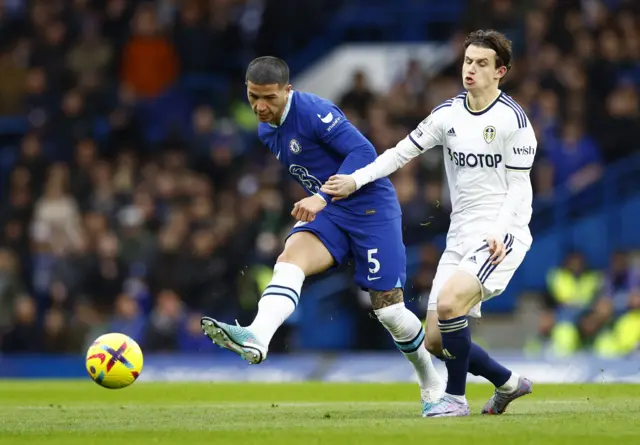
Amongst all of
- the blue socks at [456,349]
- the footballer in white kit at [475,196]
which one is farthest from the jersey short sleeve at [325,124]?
the blue socks at [456,349]

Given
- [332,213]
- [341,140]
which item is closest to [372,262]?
[332,213]

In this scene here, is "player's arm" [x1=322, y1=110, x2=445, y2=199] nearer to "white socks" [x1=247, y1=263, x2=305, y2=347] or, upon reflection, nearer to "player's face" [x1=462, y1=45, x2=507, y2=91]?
"player's face" [x1=462, y1=45, x2=507, y2=91]

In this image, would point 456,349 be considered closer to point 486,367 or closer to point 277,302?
point 486,367

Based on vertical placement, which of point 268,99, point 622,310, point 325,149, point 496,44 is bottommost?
point 622,310

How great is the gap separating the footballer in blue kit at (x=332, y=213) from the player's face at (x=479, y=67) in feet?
2.84

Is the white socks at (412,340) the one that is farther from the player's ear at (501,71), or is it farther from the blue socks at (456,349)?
the player's ear at (501,71)

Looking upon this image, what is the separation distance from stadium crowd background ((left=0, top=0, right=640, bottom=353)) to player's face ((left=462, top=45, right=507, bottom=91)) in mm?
8089

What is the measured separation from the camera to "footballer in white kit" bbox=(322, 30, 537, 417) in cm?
863

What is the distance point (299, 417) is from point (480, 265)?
1548 mm

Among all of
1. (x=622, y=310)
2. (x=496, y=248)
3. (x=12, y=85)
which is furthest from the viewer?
(x=12, y=85)

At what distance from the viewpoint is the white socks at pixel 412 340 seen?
936 centimetres

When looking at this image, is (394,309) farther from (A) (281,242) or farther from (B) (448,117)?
(A) (281,242)

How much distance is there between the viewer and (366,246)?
9312 millimetres

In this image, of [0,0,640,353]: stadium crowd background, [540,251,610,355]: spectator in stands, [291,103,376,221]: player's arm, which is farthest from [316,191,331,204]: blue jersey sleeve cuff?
[540,251,610,355]: spectator in stands
